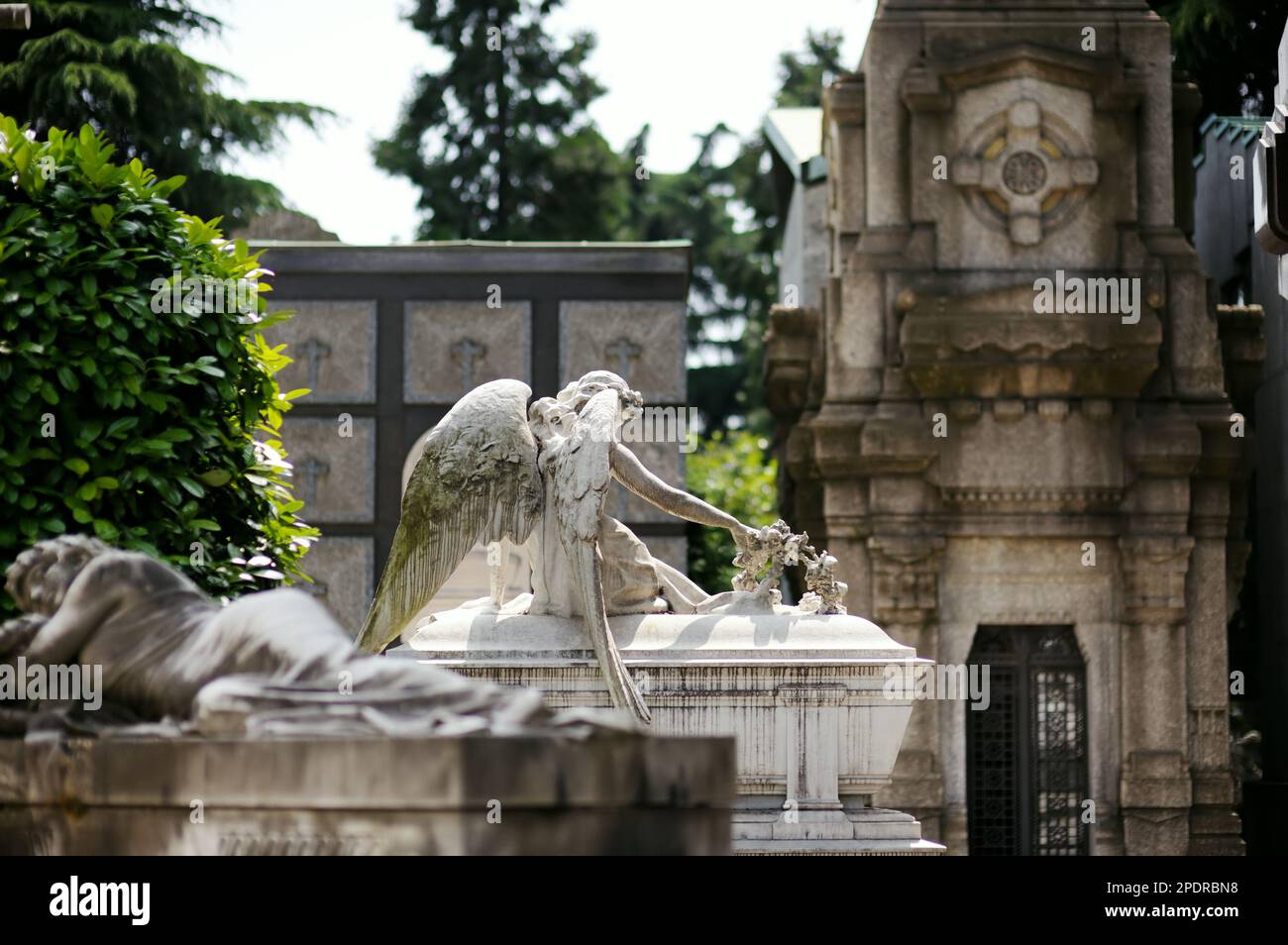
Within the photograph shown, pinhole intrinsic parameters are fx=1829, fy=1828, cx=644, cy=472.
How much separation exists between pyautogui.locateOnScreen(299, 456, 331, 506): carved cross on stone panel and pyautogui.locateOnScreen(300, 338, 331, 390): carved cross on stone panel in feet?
2.85

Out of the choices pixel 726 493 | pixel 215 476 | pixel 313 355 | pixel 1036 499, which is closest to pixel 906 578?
pixel 1036 499

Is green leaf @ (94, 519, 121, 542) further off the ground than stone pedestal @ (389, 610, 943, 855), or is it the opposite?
green leaf @ (94, 519, 121, 542)

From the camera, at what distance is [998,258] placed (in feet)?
59.9

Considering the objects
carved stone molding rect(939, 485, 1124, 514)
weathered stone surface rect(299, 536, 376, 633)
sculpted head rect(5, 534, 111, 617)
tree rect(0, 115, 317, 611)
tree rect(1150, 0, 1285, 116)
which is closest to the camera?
sculpted head rect(5, 534, 111, 617)

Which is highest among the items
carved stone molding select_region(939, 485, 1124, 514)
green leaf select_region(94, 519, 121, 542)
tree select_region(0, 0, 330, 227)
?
tree select_region(0, 0, 330, 227)

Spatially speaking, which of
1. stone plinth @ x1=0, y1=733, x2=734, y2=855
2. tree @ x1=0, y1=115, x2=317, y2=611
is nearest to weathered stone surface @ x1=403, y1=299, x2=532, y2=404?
tree @ x1=0, y1=115, x2=317, y2=611

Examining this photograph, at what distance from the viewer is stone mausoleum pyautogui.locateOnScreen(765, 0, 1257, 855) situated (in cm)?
1738

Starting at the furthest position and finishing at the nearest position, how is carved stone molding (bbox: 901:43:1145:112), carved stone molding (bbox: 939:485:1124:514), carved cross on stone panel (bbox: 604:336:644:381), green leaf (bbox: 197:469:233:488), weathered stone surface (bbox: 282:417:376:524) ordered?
1. carved cross on stone panel (bbox: 604:336:644:381)
2. weathered stone surface (bbox: 282:417:376:524)
3. carved stone molding (bbox: 901:43:1145:112)
4. carved stone molding (bbox: 939:485:1124:514)
5. green leaf (bbox: 197:469:233:488)

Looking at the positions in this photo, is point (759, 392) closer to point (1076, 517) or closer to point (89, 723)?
point (1076, 517)

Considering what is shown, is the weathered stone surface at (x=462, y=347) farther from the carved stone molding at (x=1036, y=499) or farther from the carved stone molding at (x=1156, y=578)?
the carved stone molding at (x=1156, y=578)

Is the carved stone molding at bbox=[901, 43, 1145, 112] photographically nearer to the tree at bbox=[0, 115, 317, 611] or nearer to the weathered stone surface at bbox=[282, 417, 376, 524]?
the weathered stone surface at bbox=[282, 417, 376, 524]
